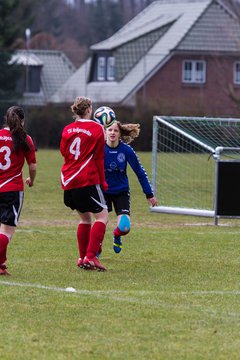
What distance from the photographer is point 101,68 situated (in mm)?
54688

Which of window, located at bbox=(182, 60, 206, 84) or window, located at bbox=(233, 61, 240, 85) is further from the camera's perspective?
window, located at bbox=(233, 61, 240, 85)

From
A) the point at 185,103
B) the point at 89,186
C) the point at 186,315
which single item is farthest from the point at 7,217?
the point at 185,103

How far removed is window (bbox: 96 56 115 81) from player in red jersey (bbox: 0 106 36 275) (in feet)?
145

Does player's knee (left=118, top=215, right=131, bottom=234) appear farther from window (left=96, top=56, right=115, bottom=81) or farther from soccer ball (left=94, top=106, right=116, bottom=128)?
window (left=96, top=56, right=115, bottom=81)

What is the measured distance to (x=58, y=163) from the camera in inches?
1286

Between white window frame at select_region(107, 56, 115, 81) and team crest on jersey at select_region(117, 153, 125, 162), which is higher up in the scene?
team crest on jersey at select_region(117, 153, 125, 162)

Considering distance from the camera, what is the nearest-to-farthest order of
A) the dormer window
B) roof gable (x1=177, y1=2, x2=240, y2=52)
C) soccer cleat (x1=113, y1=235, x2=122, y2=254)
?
soccer cleat (x1=113, y1=235, x2=122, y2=254) < roof gable (x1=177, y1=2, x2=240, y2=52) < the dormer window

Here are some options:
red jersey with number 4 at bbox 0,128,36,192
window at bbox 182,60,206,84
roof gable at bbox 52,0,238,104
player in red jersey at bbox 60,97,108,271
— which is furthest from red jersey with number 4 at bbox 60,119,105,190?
window at bbox 182,60,206,84

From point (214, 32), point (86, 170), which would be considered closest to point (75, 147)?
point (86, 170)

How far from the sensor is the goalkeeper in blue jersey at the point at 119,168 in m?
11.0

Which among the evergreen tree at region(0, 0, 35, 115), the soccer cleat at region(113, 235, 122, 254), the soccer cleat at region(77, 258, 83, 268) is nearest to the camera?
the soccer cleat at region(77, 258, 83, 268)

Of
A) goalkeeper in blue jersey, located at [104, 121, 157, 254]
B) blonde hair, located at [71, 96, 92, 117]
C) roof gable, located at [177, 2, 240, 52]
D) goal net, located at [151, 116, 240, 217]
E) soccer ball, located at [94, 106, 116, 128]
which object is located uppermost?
roof gable, located at [177, 2, 240, 52]

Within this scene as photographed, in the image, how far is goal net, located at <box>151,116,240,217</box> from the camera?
16469mm

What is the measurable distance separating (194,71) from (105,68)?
17.4ft
